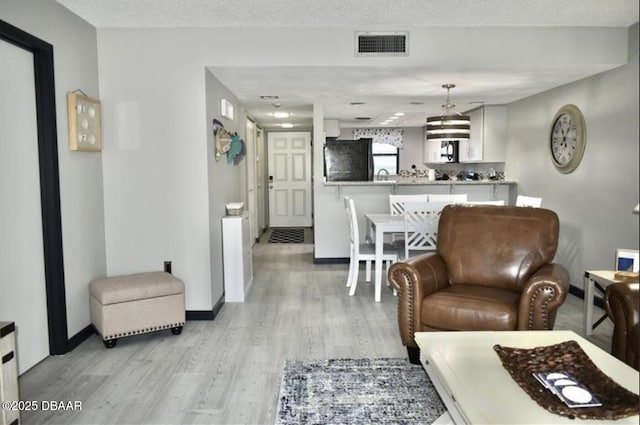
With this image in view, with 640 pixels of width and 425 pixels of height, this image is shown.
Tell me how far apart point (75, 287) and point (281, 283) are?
7.48 ft

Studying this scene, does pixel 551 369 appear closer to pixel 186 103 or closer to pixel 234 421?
pixel 234 421

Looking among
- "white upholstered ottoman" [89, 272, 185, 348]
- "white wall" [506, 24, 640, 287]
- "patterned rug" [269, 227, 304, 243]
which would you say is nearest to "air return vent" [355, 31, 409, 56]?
"white wall" [506, 24, 640, 287]

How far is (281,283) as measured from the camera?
525 cm

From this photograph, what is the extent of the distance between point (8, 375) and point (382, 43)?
126 inches

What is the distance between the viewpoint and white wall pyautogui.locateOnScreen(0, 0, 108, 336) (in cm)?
310

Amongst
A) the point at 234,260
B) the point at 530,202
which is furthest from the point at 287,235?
the point at 530,202

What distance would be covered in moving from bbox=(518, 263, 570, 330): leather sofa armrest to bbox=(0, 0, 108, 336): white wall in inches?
113

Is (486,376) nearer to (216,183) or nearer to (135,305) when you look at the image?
(135,305)

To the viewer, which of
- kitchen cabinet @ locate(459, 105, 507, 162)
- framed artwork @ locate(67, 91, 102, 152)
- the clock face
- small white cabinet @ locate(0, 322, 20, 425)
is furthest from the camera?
kitchen cabinet @ locate(459, 105, 507, 162)

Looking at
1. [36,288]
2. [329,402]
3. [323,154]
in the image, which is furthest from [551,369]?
[323,154]

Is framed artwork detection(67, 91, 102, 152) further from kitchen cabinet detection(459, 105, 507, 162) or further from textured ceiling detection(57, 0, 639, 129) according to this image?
kitchen cabinet detection(459, 105, 507, 162)

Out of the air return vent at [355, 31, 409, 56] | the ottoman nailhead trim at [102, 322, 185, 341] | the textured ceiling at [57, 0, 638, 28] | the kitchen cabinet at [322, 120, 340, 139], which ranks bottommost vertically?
the ottoman nailhead trim at [102, 322, 185, 341]

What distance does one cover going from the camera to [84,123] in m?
3.42

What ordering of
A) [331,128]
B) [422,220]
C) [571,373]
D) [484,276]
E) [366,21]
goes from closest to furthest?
[571,373], [484,276], [366,21], [422,220], [331,128]
